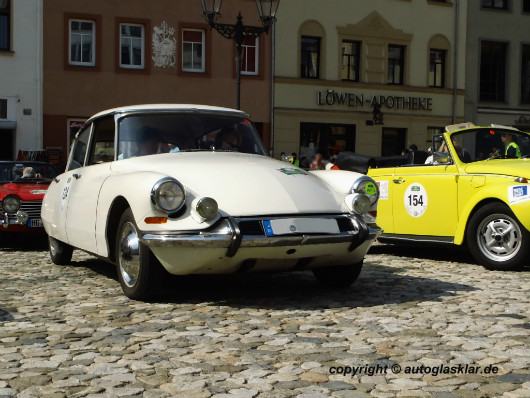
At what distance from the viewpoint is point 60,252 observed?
9266 millimetres

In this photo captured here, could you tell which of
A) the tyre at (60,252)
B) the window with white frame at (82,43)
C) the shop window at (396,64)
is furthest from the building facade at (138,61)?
the tyre at (60,252)

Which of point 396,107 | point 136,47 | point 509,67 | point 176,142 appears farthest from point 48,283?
point 509,67

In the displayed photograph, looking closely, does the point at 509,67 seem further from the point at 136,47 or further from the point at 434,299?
the point at 434,299

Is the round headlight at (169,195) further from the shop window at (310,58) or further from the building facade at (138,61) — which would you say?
the shop window at (310,58)

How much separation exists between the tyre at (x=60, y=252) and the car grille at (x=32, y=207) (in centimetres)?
252

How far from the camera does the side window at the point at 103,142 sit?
7.55 meters

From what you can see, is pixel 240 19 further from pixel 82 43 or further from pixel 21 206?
pixel 82 43

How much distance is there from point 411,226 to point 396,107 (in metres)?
22.5

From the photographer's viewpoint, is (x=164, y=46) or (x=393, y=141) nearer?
(x=164, y=46)

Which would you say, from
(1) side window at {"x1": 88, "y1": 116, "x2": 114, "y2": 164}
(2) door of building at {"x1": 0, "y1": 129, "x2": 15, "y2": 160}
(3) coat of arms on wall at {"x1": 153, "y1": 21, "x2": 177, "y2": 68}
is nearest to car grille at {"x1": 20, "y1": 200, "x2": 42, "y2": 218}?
(1) side window at {"x1": 88, "y1": 116, "x2": 114, "y2": 164}

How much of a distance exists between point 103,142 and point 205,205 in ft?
7.08

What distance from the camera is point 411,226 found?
1014cm

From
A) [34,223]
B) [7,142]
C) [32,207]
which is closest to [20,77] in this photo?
[7,142]

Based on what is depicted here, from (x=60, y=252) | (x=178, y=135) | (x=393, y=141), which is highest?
(x=393, y=141)
